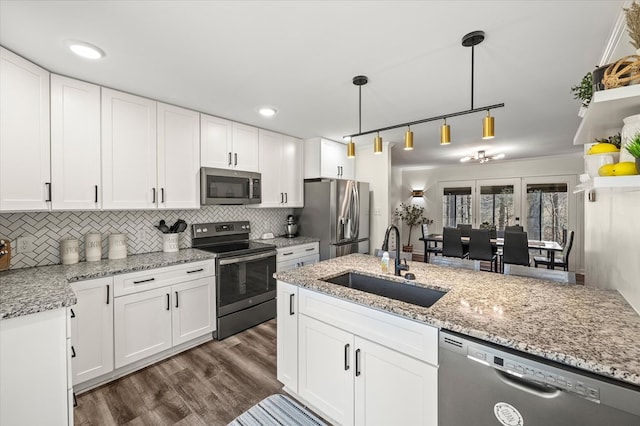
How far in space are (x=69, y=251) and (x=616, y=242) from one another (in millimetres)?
3912

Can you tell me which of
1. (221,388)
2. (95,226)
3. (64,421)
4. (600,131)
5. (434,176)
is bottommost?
(221,388)

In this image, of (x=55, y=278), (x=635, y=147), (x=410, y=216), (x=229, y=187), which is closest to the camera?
(x=635, y=147)

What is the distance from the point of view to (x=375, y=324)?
1503 millimetres

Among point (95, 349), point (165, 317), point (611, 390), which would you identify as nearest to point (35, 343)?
point (95, 349)

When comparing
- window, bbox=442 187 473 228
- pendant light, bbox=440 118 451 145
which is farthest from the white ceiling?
window, bbox=442 187 473 228

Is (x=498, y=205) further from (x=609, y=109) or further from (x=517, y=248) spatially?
(x=609, y=109)

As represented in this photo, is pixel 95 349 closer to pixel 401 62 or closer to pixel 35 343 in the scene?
pixel 35 343

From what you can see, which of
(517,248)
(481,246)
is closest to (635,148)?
(517,248)

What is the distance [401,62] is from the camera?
2.00 meters

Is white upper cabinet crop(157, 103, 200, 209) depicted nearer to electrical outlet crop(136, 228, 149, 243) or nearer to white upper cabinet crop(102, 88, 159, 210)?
white upper cabinet crop(102, 88, 159, 210)

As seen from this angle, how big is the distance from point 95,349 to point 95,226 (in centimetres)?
111

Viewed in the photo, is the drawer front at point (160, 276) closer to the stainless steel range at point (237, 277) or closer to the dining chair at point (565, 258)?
the stainless steel range at point (237, 277)

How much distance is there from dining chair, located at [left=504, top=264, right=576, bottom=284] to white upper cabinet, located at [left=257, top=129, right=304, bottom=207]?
2.77 m

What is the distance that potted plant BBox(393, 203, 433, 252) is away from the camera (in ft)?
25.4
